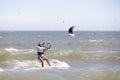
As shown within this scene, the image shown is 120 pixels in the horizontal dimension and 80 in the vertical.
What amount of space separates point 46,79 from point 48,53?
47.7 ft

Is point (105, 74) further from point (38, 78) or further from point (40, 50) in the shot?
point (40, 50)

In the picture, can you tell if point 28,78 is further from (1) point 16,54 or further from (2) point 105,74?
(1) point 16,54

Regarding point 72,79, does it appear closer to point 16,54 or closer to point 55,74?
point 55,74

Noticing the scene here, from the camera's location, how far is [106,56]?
1026 inches

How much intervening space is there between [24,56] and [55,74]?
1234cm

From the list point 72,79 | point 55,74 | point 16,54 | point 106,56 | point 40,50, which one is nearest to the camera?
point 72,79

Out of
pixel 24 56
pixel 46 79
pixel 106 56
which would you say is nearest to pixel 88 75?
pixel 46 79

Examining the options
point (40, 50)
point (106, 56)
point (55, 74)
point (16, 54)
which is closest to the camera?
point (55, 74)

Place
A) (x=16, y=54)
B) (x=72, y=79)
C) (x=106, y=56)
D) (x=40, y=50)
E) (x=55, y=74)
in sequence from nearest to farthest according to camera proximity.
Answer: (x=72, y=79)
(x=55, y=74)
(x=40, y=50)
(x=106, y=56)
(x=16, y=54)

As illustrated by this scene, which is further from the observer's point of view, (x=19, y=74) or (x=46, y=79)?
(x=19, y=74)

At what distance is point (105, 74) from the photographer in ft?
51.4

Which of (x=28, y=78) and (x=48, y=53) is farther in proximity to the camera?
(x=48, y=53)

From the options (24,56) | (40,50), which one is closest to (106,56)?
(24,56)

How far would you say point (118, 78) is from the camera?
1493cm
